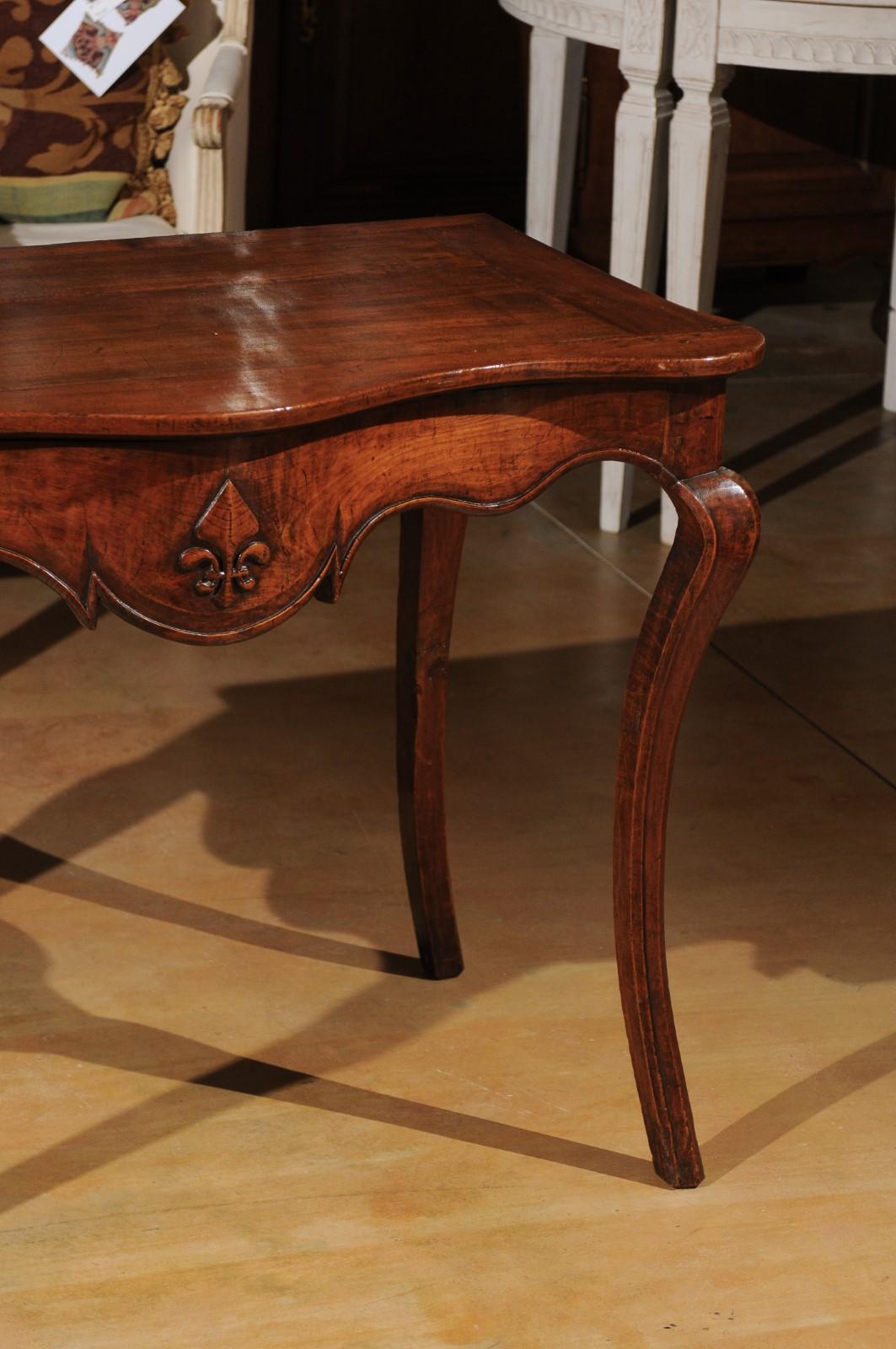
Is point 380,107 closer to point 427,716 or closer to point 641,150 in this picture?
point 641,150

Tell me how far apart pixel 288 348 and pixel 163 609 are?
193 mm

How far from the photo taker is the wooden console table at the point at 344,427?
1.06m

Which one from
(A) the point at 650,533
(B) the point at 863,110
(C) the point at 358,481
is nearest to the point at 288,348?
(C) the point at 358,481

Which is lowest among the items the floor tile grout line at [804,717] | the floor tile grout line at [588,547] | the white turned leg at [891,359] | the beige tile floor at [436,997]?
the beige tile floor at [436,997]

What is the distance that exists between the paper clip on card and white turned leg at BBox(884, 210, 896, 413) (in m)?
1.44

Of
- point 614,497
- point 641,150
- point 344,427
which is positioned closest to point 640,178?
point 641,150

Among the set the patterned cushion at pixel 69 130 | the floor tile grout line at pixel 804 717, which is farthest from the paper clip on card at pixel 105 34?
the floor tile grout line at pixel 804 717

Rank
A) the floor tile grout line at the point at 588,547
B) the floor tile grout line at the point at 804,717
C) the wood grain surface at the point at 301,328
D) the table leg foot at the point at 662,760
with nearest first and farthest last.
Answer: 1. the wood grain surface at the point at 301,328
2. the table leg foot at the point at 662,760
3. the floor tile grout line at the point at 804,717
4. the floor tile grout line at the point at 588,547

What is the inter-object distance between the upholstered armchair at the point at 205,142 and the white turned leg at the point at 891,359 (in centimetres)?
130

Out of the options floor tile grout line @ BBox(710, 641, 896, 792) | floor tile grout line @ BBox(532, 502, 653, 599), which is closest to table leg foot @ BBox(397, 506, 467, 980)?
floor tile grout line @ BBox(710, 641, 896, 792)

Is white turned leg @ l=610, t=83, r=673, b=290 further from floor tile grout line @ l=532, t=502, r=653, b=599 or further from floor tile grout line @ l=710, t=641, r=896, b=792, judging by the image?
floor tile grout line @ l=710, t=641, r=896, b=792

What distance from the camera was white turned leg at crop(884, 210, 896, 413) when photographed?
3.34 meters

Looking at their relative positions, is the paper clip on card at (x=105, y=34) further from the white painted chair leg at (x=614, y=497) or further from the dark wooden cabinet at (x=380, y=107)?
the dark wooden cabinet at (x=380, y=107)

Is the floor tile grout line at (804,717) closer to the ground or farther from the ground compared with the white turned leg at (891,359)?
closer to the ground
